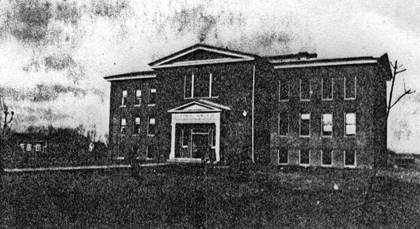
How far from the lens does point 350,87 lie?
2566 cm

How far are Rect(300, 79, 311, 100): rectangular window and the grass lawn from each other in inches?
460

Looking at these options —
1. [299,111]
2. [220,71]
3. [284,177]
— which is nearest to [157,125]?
[220,71]

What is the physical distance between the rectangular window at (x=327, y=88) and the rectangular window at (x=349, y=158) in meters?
3.33

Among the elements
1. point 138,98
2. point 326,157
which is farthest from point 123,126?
point 326,157

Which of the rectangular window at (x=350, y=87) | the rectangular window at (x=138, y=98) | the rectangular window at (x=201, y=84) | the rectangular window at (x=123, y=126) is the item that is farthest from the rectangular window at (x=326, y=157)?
the rectangular window at (x=123, y=126)

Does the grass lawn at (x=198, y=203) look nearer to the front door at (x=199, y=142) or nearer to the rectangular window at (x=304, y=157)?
the rectangular window at (x=304, y=157)

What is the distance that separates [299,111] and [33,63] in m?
17.4

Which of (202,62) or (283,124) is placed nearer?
(202,62)

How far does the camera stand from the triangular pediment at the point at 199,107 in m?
26.1

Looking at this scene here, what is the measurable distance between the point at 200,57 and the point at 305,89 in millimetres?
6640

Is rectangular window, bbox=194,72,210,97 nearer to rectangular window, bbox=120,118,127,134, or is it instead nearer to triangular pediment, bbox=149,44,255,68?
triangular pediment, bbox=149,44,255,68

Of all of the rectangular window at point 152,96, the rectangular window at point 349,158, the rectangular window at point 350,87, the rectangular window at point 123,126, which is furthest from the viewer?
the rectangular window at point 123,126

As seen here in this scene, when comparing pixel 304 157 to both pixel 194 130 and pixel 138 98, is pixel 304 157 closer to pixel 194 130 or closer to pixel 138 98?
pixel 194 130

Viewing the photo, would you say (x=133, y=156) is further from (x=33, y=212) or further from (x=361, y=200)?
(x=361, y=200)
